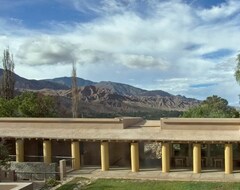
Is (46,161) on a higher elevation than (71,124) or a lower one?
lower

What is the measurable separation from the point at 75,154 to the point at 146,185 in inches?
285

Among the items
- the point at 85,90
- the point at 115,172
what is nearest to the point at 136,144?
the point at 115,172

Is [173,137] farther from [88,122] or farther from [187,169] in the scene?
[88,122]

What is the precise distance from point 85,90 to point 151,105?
32264 mm

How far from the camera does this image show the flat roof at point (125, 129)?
87.6 ft

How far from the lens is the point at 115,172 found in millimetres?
27391

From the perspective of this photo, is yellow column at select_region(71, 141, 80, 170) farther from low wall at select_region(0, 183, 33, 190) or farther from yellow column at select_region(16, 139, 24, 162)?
low wall at select_region(0, 183, 33, 190)

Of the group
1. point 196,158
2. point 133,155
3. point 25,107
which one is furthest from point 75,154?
point 25,107

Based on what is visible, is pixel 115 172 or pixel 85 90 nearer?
pixel 115 172

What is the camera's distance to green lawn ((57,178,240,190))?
22484mm

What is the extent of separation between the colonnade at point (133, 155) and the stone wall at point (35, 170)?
7.13 feet

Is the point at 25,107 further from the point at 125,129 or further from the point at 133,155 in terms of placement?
the point at 133,155

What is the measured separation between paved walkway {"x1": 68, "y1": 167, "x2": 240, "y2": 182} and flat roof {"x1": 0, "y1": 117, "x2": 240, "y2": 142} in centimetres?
235

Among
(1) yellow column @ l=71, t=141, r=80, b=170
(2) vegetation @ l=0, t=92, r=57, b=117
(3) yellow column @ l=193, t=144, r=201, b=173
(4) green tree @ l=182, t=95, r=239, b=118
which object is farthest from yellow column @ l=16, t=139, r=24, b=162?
(4) green tree @ l=182, t=95, r=239, b=118
